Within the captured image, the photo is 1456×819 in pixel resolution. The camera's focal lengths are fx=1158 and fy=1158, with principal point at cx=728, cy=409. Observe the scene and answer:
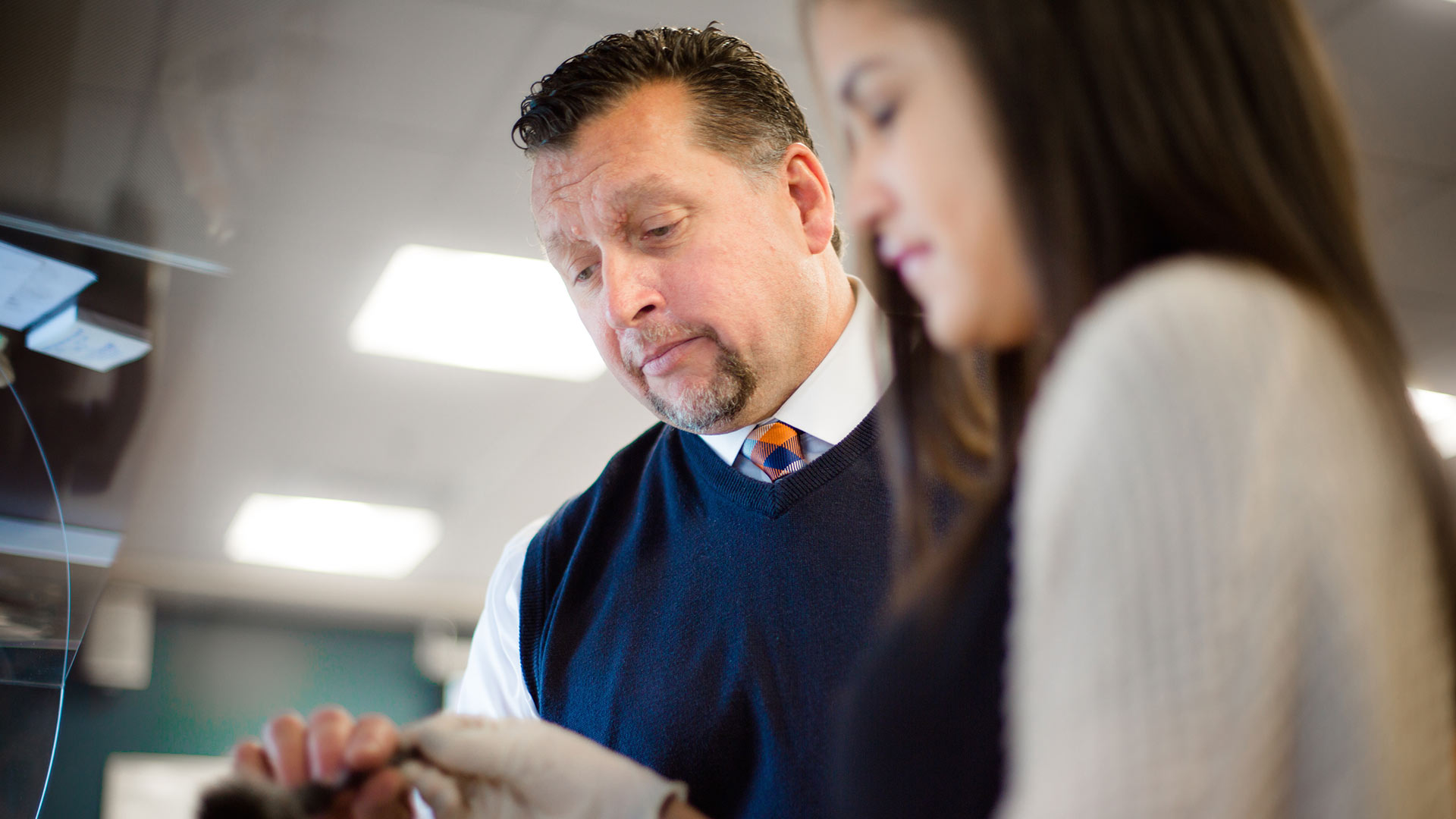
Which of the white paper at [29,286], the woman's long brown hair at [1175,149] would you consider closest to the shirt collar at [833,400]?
the woman's long brown hair at [1175,149]

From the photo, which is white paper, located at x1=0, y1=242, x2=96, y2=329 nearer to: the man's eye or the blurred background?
the blurred background

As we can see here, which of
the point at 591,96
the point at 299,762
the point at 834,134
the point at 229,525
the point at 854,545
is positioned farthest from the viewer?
the point at 229,525

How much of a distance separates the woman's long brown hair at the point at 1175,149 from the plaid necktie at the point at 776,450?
776 mm

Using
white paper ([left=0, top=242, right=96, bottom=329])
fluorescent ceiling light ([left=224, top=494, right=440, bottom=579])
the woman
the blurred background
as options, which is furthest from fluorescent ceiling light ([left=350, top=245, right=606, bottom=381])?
the woman

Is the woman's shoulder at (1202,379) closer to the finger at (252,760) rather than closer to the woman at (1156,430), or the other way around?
the woman at (1156,430)

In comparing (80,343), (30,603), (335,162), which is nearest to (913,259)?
(30,603)

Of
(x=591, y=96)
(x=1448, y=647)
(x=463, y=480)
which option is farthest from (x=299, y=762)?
(x=463, y=480)

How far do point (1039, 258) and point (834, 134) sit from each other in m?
0.15

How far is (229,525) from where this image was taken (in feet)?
18.8

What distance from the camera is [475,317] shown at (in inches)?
147

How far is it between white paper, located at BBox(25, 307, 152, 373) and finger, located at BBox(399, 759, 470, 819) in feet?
3.35

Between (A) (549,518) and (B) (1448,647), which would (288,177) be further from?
(B) (1448,647)

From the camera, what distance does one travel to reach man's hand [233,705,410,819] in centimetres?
75

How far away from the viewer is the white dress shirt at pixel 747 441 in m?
1.31
